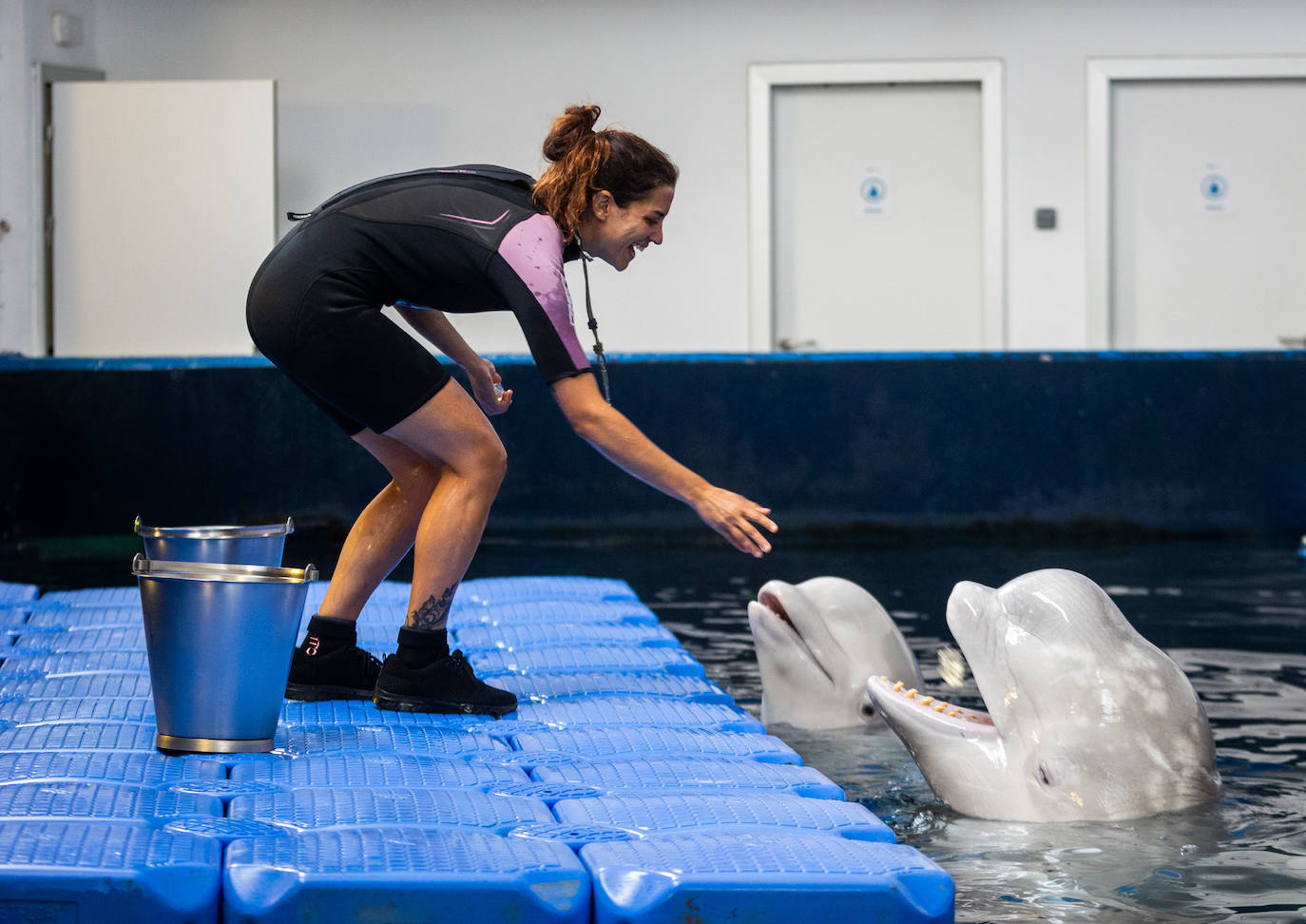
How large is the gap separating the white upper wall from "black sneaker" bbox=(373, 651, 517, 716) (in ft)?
24.9

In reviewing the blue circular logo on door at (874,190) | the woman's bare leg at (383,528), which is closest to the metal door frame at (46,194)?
the blue circular logo on door at (874,190)

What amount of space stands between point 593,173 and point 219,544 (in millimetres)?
1252

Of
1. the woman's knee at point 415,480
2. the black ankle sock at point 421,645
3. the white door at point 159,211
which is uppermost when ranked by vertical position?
the white door at point 159,211

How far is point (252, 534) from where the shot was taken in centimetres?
348

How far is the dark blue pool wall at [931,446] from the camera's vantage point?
324 inches

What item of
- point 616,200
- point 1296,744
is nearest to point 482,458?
point 616,200

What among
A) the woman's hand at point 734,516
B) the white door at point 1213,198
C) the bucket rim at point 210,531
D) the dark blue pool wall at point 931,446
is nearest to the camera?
the woman's hand at point 734,516

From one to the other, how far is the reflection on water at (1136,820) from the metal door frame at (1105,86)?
3515mm

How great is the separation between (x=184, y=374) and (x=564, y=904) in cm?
634

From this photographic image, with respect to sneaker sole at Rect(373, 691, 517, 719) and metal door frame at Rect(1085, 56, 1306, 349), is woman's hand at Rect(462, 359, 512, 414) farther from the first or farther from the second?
metal door frame at Rect(1085, 56, 1306, 349)

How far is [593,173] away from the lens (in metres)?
3.14

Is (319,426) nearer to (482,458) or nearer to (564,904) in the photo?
(482,458)

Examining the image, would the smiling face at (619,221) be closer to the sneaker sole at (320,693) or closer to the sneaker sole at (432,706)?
the sneaker sole at (432,706)

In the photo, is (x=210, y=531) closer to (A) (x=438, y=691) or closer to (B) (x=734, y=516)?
(A) (x=438, y=691)
